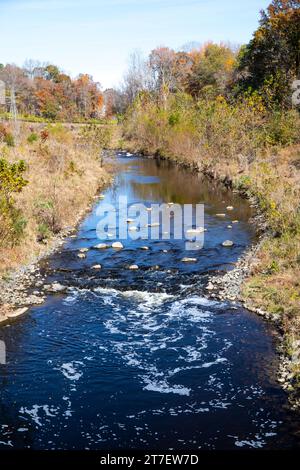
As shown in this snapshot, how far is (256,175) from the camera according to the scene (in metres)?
26.3

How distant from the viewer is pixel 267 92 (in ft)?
109

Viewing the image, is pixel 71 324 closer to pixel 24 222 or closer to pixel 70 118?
pixel 24 222

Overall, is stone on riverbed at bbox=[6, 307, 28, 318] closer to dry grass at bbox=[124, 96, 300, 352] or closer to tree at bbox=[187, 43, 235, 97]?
dry grass at bbox=[124, 96, 300, 352]

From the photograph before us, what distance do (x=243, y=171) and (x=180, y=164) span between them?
9636 mm

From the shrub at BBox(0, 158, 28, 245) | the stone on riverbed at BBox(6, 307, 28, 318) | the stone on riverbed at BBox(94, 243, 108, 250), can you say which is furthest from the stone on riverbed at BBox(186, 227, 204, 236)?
the stone on riverbed at BBox(6, 307, 28, 318)

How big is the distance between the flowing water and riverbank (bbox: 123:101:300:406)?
58 cm

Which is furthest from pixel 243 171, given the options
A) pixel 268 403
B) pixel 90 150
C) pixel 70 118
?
pixel 70 118

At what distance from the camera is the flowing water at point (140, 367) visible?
799 cm

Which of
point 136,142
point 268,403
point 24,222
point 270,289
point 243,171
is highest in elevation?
point 136,142

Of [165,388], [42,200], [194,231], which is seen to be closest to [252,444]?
[165,388]

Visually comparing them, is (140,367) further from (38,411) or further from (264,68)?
(264,68)

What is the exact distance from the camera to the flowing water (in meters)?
7.99

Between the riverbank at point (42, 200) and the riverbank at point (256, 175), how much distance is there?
18.3 ft

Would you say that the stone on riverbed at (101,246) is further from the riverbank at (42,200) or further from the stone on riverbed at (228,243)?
the stone on riverbed at (228,243)
